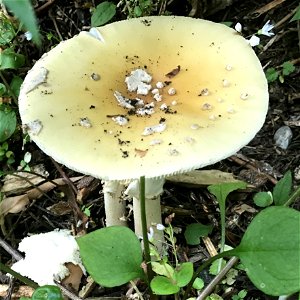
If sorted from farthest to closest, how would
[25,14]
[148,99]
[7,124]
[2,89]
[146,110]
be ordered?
[2,89], [7,124], [148,99], [146,110], [25,14]

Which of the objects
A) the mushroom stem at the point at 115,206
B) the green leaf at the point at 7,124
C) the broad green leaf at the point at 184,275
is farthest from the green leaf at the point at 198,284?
the green leaf at the point at 7,124

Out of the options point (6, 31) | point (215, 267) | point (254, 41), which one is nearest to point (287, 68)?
point (254, 41)

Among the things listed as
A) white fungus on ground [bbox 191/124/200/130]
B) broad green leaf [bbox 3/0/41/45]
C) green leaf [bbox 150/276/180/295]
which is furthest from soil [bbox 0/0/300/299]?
Answer: broad green leaf [bbox 3/0/41/45]

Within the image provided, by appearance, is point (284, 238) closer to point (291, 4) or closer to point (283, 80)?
point (283, 80)

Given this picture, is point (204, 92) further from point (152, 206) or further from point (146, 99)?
point (152, 206)

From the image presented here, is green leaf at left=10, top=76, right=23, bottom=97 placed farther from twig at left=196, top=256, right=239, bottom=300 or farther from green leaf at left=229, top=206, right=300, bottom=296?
green leaf at left=229, top=206, right=300, bottom=296

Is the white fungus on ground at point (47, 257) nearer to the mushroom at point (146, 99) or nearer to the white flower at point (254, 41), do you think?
the mushroom at point (146, 99)

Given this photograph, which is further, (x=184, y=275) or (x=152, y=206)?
(x=152, y=206)
